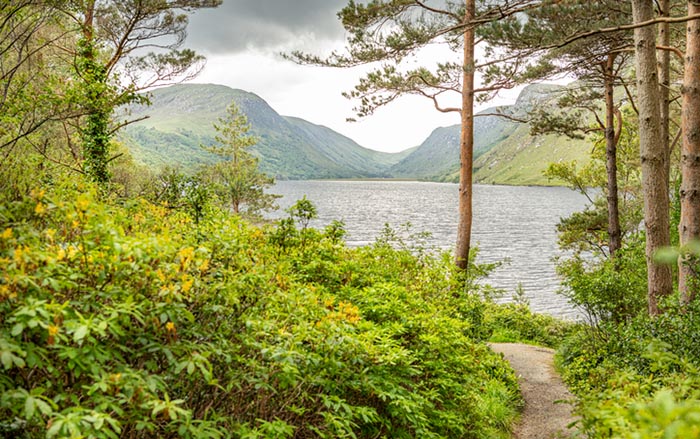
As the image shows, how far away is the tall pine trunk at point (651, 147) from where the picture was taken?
6324 millimetres

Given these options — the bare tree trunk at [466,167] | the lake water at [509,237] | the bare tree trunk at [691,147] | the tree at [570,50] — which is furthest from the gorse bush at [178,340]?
the bare tree trunk at [466,167]

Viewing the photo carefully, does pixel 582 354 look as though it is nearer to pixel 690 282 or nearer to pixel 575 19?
pixel 690 282

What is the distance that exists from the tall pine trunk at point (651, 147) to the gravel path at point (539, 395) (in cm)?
244

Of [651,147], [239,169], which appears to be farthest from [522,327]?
[239,169]

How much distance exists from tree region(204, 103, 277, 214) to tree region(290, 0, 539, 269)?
27.2 metres

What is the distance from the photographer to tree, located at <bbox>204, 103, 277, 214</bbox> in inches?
1500

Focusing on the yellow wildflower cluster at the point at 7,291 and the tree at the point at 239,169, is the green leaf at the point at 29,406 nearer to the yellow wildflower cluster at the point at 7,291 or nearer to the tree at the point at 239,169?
the yellow wildflower cluster at the point at 7,291

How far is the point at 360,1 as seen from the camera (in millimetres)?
10297

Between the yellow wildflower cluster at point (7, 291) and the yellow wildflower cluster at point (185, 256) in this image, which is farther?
the yellow wildflower cluster at point (185, 256)

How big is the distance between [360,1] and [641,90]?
21.4 ft

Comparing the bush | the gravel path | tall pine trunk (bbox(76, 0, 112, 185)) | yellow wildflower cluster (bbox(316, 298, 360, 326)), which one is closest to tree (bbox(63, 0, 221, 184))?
tall pine trunk (bbox(76, 0, 112, 185))

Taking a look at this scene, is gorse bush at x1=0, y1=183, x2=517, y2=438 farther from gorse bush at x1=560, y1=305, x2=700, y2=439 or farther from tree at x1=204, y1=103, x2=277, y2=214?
tree at x1=204, y1=103, x2=277, y2=214

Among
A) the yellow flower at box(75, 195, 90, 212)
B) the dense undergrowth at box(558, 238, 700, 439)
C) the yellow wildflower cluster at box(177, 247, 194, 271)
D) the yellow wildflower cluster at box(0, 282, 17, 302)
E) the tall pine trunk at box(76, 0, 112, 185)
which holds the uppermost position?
the tall pine trunk at box(76, 0, 112, 185)

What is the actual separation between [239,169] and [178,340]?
37674 mm
